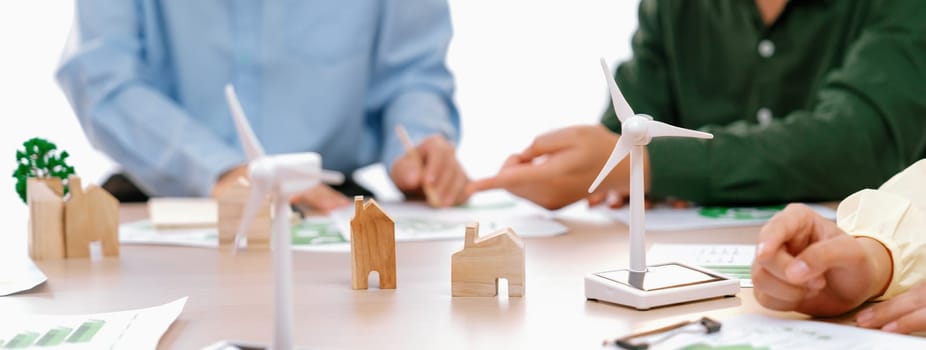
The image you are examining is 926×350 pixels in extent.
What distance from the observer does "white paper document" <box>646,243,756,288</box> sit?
87 centimetres

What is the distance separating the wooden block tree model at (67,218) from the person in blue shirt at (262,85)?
431mm

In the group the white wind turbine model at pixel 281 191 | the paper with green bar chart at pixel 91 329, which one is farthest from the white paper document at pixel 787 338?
the paper with green bar chart at pixel 91 329

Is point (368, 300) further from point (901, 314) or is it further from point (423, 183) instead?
point (423, 183)

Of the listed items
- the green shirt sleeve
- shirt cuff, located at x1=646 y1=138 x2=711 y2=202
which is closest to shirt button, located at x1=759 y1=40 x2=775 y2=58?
the green shirt sleeve

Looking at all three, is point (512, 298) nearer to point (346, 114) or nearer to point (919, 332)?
point (919, 332)

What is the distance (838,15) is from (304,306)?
112 centimetres

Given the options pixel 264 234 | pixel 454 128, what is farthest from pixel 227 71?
pixel 264 234

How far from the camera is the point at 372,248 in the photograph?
83cm

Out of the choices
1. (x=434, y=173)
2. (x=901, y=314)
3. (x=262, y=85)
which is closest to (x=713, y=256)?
(x=901, y=314)

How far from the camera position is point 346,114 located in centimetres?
177

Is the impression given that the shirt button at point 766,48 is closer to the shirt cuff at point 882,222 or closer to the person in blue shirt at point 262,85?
the person in blue shirt at point 262,85

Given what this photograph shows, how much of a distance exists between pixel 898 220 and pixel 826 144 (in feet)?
2.15

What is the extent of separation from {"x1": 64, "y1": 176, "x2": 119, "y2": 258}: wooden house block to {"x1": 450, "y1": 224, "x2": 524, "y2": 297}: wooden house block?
47cm

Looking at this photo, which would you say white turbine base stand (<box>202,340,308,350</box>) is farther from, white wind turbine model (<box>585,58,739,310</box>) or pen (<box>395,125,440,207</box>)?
pen (<box>395,125,440,207</box>)
